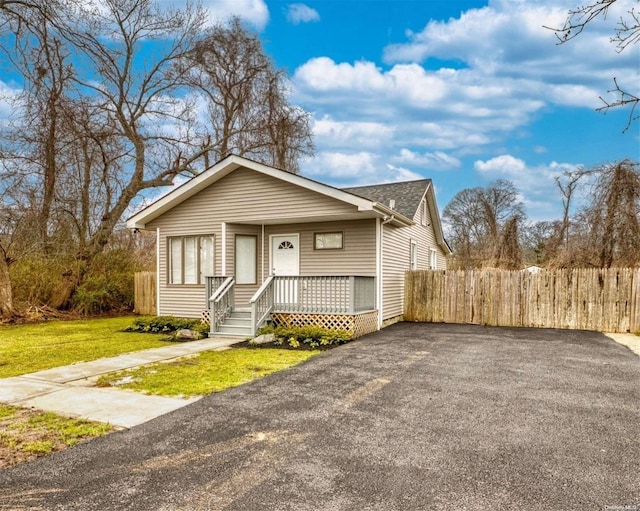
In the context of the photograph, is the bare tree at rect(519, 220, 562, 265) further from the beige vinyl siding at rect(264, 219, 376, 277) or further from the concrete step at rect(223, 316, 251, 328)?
the concrete step at rect(223, 316, 251, 328)

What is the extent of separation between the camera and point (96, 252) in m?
16.1

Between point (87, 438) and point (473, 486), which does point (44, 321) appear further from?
point (473, 486)

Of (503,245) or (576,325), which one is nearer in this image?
(576,325)

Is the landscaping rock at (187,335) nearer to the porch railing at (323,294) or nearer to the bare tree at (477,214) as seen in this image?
the porch railing at (323,294)

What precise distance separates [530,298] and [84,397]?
11332 millimetres

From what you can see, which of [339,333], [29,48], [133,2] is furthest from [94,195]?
[339,333]

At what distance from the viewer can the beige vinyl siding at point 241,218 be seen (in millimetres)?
11219

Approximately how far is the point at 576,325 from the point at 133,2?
20454mm

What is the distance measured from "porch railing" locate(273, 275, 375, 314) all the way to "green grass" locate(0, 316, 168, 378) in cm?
308

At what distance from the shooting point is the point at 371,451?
3.64m

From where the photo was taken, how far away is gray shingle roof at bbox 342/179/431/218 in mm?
14144

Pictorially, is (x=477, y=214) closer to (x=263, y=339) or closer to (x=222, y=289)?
(x=222, y=289)

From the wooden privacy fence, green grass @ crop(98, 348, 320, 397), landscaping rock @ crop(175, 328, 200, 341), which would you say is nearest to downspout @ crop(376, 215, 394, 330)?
the wooden privacy fence

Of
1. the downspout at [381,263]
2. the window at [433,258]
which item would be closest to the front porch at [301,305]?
the downspout at [381,263]
